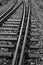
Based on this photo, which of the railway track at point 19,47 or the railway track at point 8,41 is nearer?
the railway track at point 19,47

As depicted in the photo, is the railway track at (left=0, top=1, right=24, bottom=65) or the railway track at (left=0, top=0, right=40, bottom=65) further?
the railway track at (left=0, top=1, right=24, bottom=65)

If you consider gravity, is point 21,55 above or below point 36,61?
above

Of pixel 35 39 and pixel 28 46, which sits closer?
pixel 28 46

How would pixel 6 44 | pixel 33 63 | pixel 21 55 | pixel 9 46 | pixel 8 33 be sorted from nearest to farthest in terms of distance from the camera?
pixel 21 55
pixel 33 63
pixel 9 46
pixel 6 44
pixel 8 33

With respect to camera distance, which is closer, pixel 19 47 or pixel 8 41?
pixel 19 47

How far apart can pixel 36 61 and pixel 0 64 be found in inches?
41.5

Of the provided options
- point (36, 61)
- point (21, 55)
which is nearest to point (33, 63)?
point (36, 61)

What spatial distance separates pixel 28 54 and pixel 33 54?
0.57 feet

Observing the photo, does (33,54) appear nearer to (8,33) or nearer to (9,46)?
(9,46)

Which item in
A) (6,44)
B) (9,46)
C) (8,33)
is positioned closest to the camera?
(9,46)

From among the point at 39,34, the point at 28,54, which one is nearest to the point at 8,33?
the point at 39,34

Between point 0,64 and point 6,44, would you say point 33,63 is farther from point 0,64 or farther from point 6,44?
point 6,44

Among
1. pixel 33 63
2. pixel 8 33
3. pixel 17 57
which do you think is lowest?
pixel 33 63

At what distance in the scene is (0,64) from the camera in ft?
13.3
